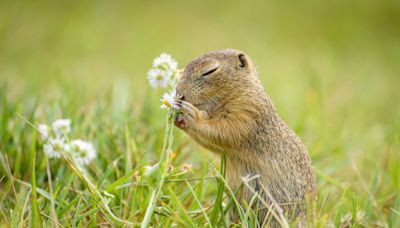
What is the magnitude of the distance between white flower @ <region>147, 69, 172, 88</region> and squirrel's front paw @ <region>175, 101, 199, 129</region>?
170 mm

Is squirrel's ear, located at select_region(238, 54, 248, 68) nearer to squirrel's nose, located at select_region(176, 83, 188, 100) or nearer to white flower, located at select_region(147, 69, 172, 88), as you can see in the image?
squirrel's nose, located at select_region(176, 83, 188, 100)

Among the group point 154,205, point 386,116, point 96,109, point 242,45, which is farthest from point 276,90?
point 154,205

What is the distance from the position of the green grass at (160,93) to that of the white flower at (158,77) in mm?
472

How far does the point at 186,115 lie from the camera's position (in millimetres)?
3684

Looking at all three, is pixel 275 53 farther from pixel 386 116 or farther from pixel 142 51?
pixel 386 116

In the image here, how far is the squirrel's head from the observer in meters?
3.85

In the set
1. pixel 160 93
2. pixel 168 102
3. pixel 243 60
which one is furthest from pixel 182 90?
pixel 160 93

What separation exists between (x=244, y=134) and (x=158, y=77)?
67 centimetres

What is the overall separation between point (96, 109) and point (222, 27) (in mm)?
7093

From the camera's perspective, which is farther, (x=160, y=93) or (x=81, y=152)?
(x=160, y=93)

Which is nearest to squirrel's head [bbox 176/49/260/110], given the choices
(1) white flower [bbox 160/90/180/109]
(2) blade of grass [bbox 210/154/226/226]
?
(1) white flower [bbox 160/90/180/109]

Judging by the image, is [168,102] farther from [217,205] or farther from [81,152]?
[81,152]

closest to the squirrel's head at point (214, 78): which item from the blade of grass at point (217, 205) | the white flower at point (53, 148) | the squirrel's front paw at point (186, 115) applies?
the squirrel's front paw at point (186, 115)

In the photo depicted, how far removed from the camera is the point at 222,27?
11.9 metres
